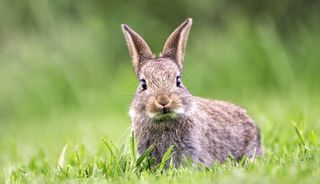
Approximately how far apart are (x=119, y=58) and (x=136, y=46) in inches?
233

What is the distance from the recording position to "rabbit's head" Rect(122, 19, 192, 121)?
5.91 m

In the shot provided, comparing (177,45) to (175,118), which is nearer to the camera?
(175,118)

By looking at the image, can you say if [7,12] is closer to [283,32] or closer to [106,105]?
[106,105]

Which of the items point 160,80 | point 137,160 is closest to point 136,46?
point 160,80

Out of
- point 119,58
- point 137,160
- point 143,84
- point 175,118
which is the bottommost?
point 137,160

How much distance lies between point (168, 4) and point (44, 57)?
2.04 metres

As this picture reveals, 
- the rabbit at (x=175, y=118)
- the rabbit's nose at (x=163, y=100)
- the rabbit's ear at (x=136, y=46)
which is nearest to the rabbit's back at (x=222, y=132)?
the rabbit at (x=175, y=118)

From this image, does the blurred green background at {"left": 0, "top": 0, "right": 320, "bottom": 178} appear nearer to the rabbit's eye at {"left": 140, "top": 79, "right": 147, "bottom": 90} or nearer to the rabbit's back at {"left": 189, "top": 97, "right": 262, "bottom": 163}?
the rabbit's back at {"left": 189, "top": 97, "right": 262, "bottom": 163}

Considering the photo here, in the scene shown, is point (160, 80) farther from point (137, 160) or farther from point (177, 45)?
point (137, 160)

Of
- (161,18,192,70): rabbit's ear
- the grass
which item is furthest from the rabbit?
the grass

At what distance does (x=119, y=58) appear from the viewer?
12.4m

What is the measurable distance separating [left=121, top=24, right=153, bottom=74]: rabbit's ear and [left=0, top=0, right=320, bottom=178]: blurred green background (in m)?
2.83

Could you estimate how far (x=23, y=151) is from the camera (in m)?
8.45

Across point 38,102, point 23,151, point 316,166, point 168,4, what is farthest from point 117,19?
point 316,166
